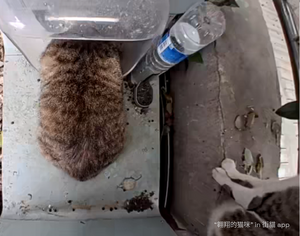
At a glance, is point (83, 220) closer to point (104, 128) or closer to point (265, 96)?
point (104, 128)

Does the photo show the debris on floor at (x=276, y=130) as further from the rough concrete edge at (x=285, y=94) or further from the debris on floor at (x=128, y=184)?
the debris on floor at (x=128, y=184)

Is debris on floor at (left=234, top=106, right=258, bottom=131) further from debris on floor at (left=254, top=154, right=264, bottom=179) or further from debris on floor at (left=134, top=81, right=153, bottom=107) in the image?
debris on floor at (left=134, top=81, right=153, bottom=107)

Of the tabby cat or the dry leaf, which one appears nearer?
the tabby cat

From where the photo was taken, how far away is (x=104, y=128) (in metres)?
1.00

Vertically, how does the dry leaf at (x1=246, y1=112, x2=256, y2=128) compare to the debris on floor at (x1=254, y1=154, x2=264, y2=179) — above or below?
above

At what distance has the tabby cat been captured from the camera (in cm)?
69

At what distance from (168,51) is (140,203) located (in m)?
Result: 0.56

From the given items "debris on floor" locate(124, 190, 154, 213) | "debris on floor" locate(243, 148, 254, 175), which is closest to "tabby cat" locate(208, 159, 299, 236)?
"debris on floor" locate(243, 148, 254, 175)

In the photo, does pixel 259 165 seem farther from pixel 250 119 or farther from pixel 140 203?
pixel 140 203

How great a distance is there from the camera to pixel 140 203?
119 centimetres

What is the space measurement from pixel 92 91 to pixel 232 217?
53 centimetres

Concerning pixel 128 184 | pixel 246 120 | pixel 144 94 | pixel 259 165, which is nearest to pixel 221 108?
pixel 246 120

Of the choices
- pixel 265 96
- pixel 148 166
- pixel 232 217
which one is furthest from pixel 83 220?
pixel 265 96

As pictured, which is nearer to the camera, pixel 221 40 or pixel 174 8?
pixel 221 40
